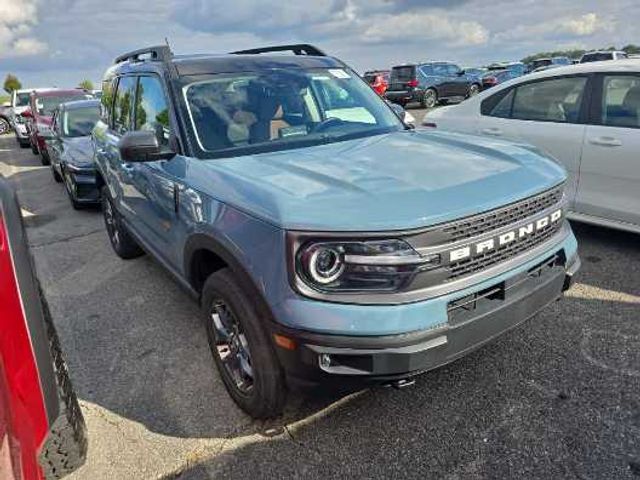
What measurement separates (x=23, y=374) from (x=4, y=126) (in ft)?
85.6

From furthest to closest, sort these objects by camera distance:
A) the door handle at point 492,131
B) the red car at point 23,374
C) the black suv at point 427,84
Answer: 1. the black suv at point 427,84
2. the door handle at point 492,131
3. the red car at point 23,374

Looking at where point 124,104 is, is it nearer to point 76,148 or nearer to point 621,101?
point 76,148

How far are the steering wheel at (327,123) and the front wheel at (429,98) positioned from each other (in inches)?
764

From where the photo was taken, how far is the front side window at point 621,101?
435cm

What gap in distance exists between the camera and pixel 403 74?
21.9 metres

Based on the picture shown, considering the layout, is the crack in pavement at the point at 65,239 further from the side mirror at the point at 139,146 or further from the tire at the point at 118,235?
the side mirror at the point at 139,146

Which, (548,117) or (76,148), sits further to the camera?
(76,148)

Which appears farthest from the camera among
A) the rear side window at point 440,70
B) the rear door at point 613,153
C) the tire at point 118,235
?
the rear side window at point 440,70

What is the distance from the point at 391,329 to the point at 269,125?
1707 millimetres

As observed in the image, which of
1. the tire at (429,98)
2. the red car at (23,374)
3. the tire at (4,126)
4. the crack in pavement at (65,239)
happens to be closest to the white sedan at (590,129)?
the red car at (23,374)

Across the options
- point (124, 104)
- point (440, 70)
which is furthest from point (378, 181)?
point (440, 70)

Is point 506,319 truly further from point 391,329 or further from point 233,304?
point 233,304

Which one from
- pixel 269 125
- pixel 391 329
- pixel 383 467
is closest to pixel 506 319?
pixel 391 329

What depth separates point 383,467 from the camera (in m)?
2.37
